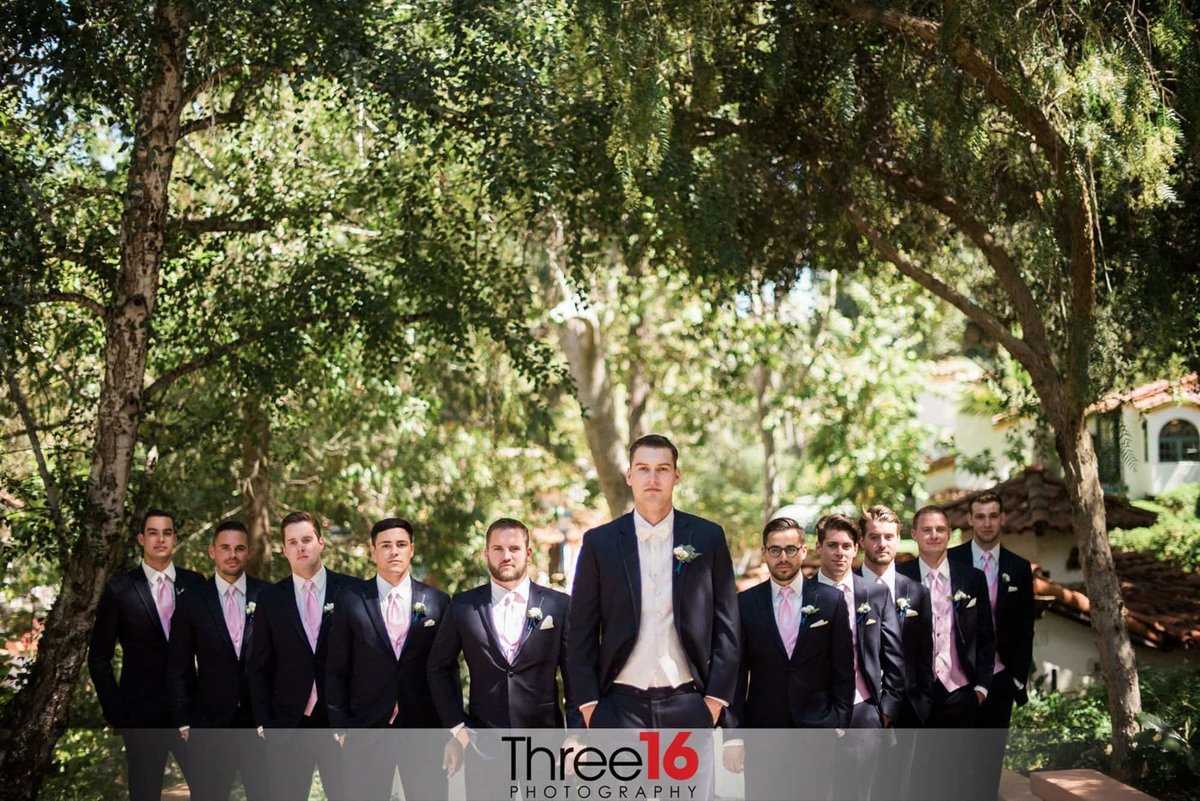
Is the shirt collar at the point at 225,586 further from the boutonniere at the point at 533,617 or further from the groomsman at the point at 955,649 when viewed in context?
the groomsman at the point at 955,649

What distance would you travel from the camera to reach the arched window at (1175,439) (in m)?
24.4

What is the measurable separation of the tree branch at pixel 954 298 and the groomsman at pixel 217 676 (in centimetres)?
524

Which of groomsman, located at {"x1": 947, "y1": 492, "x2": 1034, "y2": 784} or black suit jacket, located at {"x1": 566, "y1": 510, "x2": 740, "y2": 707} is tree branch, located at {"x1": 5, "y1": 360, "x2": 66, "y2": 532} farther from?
groomsman, located at {"x1": 947, "y1": 492, "x2": 1034, "y2": 784}

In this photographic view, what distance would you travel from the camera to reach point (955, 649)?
7.32 m

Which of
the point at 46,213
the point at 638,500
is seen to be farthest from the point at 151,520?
the point at 638,500

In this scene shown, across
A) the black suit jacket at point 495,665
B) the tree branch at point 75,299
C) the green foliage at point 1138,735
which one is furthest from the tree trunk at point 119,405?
the green foliage at point 1138,735

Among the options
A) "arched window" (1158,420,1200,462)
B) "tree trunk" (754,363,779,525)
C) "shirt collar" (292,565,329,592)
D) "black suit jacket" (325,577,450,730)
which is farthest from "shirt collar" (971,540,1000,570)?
"arched window" (1158,420,1200,462)

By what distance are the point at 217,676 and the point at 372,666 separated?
100 cm

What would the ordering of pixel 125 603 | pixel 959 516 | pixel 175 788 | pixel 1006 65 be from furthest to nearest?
pixel 959 516 → pixel 175 788 → pixel 1006 65 → pixel 125 603

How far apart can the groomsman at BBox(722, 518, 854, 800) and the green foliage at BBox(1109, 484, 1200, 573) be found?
11.0 metres

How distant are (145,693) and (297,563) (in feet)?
4.15

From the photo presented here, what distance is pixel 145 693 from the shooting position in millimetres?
7051

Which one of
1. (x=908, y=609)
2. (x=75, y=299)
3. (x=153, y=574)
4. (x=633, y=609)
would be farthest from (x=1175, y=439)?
(x=153, y=574)

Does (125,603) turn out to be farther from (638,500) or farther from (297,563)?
(638,500)
